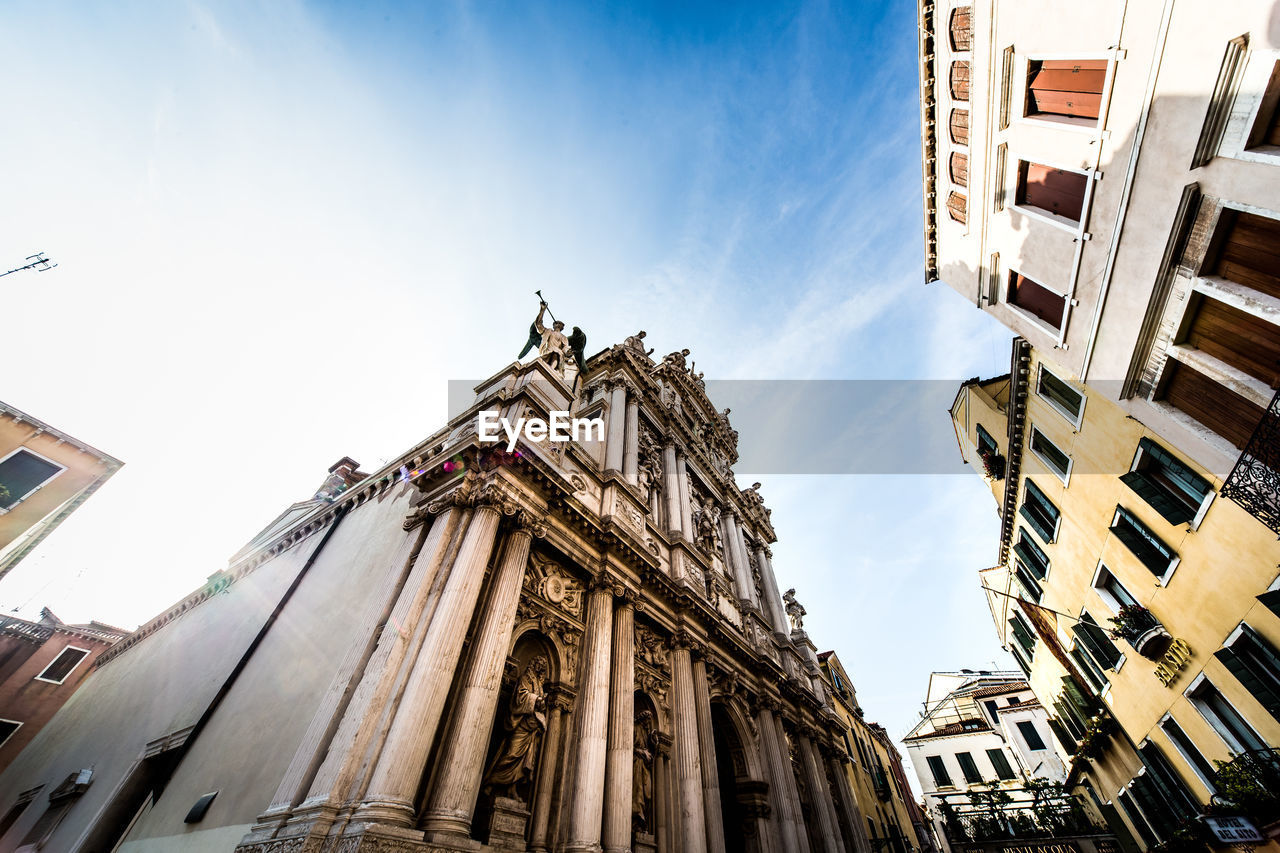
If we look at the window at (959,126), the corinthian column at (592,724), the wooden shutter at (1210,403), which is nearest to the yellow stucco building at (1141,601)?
the wooden shutter at (1210,403)

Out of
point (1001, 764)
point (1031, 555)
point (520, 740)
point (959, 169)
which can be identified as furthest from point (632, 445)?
point (1001, 764)

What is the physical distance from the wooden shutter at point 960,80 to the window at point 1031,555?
1427cm

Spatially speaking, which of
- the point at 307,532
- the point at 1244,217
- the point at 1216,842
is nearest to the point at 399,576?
the point at 307,532

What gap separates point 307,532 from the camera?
1545 centimetres

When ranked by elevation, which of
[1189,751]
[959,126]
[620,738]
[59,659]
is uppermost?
[959,126]

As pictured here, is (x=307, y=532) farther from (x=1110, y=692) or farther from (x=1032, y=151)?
(x=1110, y=692)

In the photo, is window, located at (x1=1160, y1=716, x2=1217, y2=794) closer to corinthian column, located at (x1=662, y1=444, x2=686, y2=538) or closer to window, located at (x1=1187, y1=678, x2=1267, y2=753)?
window, located at (x1=1187, y1=678, x2=1267, y2=753)

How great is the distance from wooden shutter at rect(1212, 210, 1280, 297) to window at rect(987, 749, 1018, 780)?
3607cm

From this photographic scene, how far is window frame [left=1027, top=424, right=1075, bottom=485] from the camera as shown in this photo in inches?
539

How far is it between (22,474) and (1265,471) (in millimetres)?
30331

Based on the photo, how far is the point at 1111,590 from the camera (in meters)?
13.5

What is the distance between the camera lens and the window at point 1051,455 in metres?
13.8

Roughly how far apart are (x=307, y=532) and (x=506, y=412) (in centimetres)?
925

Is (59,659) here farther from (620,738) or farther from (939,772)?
(939,772)
